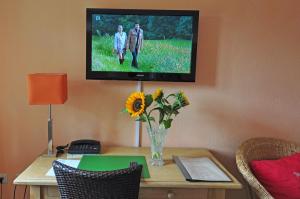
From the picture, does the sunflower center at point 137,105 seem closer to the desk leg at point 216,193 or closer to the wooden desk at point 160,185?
the wooden desk at point 160,185

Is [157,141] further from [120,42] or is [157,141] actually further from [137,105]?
[120,42]

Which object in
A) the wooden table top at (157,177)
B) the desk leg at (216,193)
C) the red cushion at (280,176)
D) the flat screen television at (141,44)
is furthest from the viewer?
the flat screen television at (141,44)

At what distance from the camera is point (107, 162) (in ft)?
6.49

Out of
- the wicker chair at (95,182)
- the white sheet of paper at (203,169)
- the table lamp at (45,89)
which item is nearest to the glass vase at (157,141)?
the white sheet of paper at (203,169)

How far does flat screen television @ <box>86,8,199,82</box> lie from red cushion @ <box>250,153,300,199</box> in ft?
2.80

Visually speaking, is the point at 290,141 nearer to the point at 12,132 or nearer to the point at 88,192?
the point at 88,192

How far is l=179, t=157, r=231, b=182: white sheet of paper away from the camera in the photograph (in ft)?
5.89

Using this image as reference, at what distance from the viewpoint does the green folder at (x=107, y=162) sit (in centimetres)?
186

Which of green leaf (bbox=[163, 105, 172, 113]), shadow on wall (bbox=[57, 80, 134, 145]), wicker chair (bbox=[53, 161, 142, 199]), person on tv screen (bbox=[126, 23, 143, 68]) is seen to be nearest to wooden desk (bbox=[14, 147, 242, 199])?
wicker chair (bbox=[53, 161, 142, 199])

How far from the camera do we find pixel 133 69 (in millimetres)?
2250

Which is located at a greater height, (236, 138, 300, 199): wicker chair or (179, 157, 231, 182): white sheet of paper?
(236, 138, 300, 199): wicker chair

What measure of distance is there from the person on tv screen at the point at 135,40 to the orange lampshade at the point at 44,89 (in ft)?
1.81

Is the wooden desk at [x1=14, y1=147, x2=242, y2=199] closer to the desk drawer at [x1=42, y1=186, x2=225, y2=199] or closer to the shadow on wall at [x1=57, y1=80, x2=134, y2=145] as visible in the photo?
the desk drawer at [x1=42, y1=186, x2=225, y2=199]

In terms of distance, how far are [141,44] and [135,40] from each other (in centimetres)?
5
